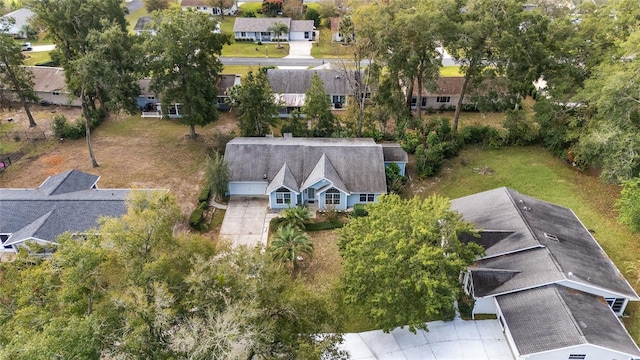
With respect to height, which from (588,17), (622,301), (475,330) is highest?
(588,17)

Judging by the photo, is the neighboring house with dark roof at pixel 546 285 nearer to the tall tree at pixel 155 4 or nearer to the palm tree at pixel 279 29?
the palm tree at pixel 279 29

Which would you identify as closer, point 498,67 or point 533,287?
point 533,287

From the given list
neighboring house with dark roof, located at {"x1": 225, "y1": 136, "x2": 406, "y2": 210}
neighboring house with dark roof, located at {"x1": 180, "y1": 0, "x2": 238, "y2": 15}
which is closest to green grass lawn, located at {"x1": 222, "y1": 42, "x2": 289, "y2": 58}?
neighboring house with dark roof, located at {"x1": 180, "y1": 0, "x2": 238, "y2": 15}

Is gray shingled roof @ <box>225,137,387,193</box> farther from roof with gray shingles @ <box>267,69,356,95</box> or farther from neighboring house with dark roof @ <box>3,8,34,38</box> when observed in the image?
neighboring house with dark roof @ <box>3,8,34,38</box>

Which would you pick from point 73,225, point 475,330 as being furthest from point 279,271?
point 73,225

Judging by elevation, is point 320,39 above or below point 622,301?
above

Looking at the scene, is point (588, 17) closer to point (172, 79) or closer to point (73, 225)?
point (172, 79)

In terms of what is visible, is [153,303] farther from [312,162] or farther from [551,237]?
[551,237]

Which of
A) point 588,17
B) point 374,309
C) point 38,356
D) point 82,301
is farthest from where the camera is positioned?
point 588,17
